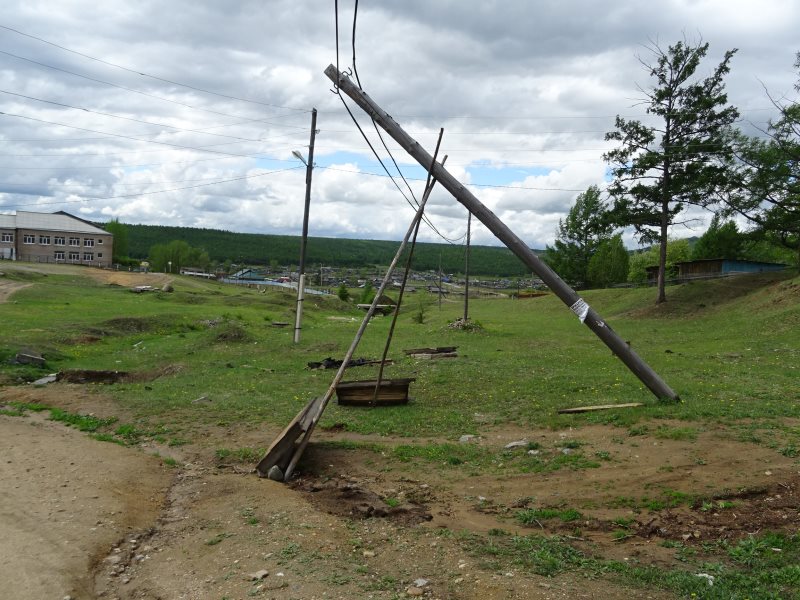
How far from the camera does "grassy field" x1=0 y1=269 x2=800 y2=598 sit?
328 inches

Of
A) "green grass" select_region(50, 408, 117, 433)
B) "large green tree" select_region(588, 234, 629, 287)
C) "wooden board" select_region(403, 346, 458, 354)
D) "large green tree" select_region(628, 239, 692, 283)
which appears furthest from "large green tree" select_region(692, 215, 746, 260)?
"green grass" select_region(50, 408, 117, 433)

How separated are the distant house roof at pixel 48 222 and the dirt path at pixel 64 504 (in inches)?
3735

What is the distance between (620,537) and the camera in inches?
295

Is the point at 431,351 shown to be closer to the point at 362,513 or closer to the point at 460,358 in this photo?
the point at 460,358

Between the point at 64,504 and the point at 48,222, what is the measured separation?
102 m

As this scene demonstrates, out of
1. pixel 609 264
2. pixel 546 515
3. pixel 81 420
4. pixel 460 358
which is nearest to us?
pixel 546 515

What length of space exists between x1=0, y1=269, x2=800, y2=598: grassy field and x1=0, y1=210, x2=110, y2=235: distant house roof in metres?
62.5

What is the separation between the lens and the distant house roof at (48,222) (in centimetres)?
9381

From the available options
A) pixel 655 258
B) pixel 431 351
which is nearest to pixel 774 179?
pixel 431 351

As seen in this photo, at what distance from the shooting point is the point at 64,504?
341 inches

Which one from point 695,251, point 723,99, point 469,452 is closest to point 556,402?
point 469,452

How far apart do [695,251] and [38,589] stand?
81.8 meters

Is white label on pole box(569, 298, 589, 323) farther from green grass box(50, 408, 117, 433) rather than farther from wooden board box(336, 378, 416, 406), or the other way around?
green grass box(50, 408, 117, 433)

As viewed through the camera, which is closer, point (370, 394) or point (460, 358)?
point (370, 394)
